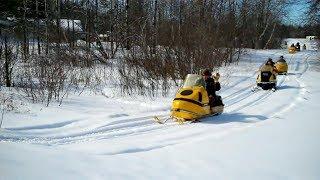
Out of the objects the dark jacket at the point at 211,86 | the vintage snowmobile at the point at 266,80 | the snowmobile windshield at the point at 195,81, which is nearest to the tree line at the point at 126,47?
the vintage snowmobile at the point at 266,80

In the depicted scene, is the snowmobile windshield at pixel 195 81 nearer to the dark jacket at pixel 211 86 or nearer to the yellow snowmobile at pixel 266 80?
the dark jacket at pixel 211 86

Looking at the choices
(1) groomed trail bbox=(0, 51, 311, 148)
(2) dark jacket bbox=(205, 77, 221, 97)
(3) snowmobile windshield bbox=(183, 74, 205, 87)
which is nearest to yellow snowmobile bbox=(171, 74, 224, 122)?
(3) snowmobile windshield bbox=(183, 74, 205, 87)

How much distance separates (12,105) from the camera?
10719 millimetres

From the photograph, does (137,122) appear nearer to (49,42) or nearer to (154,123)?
(154,123)

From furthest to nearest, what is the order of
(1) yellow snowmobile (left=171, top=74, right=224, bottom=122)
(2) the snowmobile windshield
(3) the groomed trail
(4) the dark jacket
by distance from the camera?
1. (4) the dark jacket
2. (2) the snowmobile windshield
3. (1) yellow snowmobile (left=171, top=74, right=224, bottom=122)
4. (3) the groomed trail

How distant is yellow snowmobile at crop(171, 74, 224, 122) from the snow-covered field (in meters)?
0.29

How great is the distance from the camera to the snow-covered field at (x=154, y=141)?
227 inches

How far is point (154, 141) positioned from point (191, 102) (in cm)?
216

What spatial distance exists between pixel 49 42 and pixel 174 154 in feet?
66.0

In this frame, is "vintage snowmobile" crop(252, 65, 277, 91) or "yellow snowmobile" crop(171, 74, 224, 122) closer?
"yellow snowmobile" crop(171, 74, 224, 122)

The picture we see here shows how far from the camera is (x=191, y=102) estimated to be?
1005cm

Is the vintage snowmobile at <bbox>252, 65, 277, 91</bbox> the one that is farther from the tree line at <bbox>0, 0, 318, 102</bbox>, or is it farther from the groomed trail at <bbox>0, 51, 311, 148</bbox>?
the groomed trail at <bbox>0, 51, 311, 148</bbox>

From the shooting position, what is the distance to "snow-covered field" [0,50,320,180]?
227 inches

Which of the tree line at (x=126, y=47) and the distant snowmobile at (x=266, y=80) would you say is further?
the distant snowmobile at (x=266, y=80)
